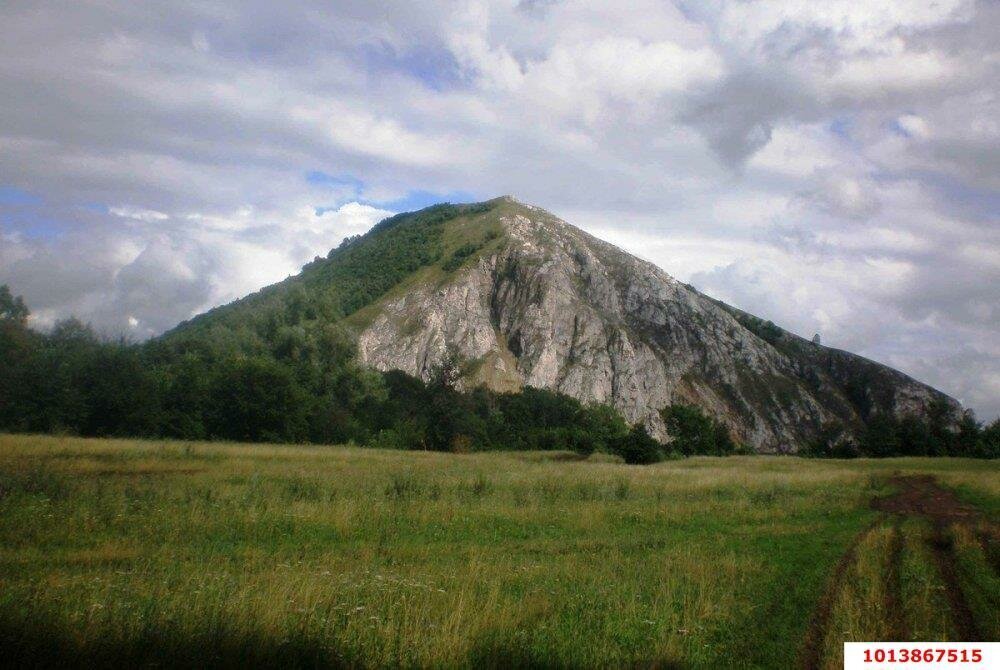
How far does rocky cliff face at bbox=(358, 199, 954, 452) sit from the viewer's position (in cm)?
14162

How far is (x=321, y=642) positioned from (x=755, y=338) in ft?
566

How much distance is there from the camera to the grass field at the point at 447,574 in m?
6.71

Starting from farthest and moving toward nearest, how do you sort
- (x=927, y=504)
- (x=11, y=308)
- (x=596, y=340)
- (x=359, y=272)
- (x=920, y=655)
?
(x=359, y=272)
(x=596, y=340)
(x=11, y=308)
(x=927, y=504)
(x=920, y=655)

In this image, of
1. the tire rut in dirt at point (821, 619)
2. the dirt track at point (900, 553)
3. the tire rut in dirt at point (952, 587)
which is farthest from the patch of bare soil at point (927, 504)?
the tire rut in dirt at point (821, 619)

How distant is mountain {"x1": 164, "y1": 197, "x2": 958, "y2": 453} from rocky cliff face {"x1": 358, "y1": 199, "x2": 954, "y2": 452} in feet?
0.99

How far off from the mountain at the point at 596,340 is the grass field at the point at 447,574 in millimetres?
113182

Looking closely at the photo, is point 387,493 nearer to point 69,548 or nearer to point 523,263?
point 69,548

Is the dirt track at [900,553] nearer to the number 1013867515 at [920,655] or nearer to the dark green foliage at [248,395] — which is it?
the number 1013867515 at [920,655]

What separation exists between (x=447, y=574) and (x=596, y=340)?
142798mm

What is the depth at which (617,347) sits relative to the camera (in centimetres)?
15025

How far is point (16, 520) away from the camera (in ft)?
39.7

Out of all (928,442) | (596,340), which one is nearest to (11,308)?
(928,442)

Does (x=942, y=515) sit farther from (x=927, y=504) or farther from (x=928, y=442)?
(x=928, y=442)

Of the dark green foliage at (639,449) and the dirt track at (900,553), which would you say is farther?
the dark green foliage at (639,449)
